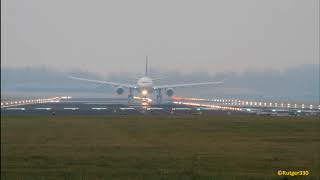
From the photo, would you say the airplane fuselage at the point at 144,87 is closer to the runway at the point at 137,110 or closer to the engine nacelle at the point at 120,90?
the engine nacelle at the point at 120,90

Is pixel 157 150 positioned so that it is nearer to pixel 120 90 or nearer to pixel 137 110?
pixel 137 110

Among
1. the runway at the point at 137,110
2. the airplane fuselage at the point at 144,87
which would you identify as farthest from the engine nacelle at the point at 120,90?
the runway at the point at 137,110

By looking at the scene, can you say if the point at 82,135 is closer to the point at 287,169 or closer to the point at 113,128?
the point at 113,128

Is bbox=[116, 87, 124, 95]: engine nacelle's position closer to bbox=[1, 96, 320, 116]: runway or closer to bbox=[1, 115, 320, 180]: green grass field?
bbox=[1, 96, 320, 116]: runway

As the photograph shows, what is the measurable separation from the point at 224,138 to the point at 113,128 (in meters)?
10.2

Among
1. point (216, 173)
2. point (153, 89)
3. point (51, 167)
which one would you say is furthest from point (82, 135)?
point (153, 89)

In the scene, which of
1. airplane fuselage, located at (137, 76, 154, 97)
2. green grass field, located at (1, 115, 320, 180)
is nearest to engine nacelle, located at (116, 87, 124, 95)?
airplane fuselage, located at (137, 76, 154, 97)

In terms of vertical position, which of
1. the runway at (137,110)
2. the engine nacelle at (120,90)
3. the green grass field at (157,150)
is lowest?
the green grass field at (157,150)

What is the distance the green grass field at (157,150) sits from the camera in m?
22.8

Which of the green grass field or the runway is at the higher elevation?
the runway

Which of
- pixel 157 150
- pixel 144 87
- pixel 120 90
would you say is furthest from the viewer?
pixel 120 90

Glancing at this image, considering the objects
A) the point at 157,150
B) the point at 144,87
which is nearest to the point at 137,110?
the point at 144,87

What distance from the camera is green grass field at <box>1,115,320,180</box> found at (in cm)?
2280

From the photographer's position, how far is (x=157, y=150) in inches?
1168
